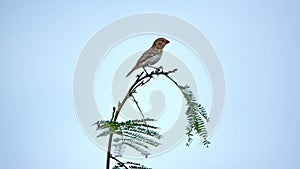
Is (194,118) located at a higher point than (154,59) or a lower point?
lower

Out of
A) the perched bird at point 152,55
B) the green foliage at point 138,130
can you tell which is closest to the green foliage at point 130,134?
the green foliage at point 138,130

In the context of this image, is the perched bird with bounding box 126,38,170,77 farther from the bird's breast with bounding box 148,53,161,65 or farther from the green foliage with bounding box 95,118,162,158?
the green foliage with bounding box 95,118,162,158

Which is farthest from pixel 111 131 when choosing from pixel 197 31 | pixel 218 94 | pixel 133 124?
pixel 197 31

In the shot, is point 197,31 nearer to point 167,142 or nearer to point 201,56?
point 201,56

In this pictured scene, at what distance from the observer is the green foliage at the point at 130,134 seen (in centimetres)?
45

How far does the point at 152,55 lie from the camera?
2.44ft

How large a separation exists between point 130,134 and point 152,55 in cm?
31

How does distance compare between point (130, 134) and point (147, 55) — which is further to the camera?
point (147, 55)

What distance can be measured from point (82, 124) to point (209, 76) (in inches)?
8.5

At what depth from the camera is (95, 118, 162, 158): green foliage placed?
445 millimetres

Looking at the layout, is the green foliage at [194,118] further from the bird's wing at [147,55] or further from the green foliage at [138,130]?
the bird's wing at [147,55]

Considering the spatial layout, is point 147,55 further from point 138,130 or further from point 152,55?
point 138,130

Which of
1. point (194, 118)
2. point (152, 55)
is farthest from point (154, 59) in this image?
point (194, 118)

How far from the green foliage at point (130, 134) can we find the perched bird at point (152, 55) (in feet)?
0.89
